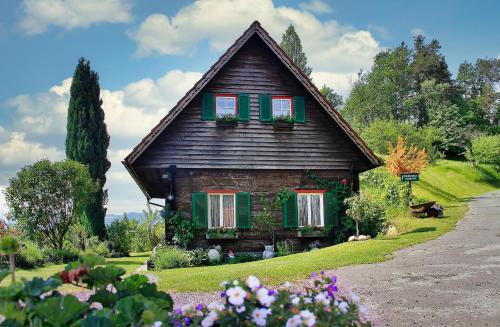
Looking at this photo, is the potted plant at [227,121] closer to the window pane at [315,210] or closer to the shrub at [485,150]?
the window pane at [315,210]

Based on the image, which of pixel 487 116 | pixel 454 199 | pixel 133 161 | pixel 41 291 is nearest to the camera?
pixel 41 291

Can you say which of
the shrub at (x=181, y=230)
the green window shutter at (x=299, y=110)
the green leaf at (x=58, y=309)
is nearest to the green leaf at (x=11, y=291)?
the green leaf at (x=58, y=309)

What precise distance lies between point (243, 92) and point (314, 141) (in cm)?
340

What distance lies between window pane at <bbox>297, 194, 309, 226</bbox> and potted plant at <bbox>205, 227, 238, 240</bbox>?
8.91ft

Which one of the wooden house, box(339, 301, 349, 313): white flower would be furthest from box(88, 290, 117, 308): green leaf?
the wooden house

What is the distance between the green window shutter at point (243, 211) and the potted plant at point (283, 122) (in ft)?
9.81

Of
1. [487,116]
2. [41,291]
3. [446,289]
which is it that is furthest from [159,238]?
[487,116]

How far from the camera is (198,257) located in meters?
17.8

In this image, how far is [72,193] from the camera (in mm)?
25125

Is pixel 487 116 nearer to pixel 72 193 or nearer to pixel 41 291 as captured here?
pixel 72 193

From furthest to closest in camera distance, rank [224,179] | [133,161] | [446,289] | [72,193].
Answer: [72,193] → [224,179] → [133,161] → [446,289]

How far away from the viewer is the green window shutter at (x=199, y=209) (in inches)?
736

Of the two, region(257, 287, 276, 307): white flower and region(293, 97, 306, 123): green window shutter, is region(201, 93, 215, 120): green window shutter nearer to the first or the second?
region(293, 97, 306, 123): green window shutter

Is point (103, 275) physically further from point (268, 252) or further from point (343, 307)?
point (268, 252)
